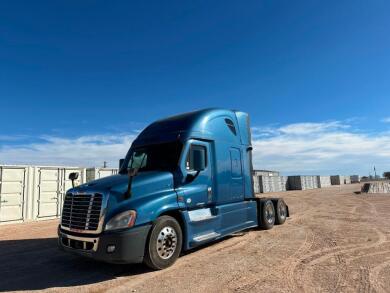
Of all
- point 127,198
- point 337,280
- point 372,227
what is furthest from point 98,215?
point 372,227

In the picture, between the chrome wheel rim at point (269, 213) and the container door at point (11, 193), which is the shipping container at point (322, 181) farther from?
the container door at point (11, 193)

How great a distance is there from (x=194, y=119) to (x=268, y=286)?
4.20 metres

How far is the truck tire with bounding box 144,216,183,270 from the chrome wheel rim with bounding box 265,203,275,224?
187 inches

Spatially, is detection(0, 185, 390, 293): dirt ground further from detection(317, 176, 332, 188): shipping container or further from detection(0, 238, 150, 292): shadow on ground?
detection(317, 176, 332, 188): shipping container

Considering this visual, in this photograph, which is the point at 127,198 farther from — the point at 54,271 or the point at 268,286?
the point at 268,286

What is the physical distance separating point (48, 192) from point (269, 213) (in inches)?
451

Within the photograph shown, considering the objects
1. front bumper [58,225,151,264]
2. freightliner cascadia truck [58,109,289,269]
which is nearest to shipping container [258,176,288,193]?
freightliner cascadia truck [58,109,289,269]

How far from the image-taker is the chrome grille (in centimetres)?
603

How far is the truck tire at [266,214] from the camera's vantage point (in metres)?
10.4

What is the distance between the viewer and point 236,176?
906cm

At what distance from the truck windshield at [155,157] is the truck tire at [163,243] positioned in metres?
1.24

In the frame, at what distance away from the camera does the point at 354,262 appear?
257 inches

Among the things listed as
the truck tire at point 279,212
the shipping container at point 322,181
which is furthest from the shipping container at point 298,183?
the truck tire at point 279,212

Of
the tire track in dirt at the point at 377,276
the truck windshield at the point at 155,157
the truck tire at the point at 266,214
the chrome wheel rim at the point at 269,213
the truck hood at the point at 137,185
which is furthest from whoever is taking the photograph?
the chrome wheel rim at the point at 269,213
